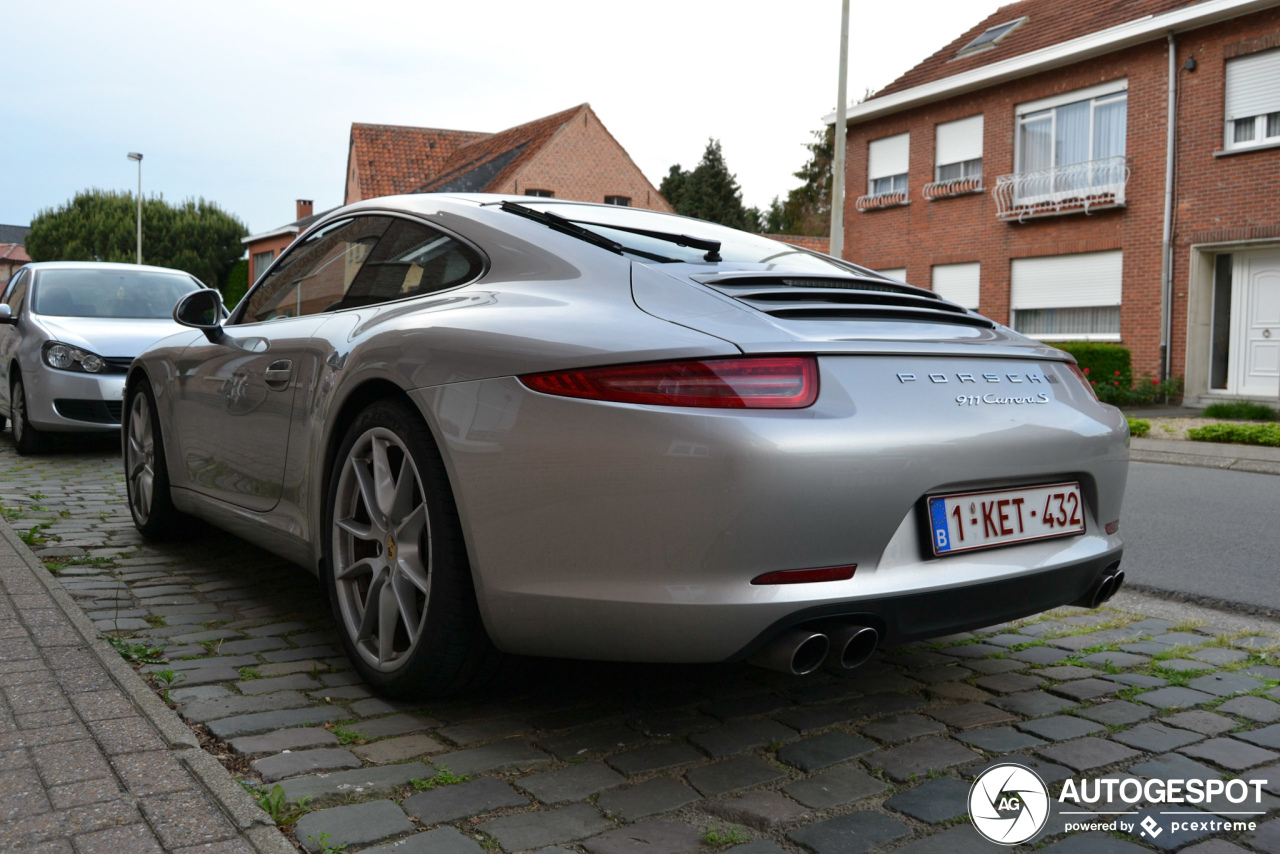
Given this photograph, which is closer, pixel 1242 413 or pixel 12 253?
pixel 1242 413

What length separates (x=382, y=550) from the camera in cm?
301

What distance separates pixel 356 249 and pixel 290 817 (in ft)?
6.64

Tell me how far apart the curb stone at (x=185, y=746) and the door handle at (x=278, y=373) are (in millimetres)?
948

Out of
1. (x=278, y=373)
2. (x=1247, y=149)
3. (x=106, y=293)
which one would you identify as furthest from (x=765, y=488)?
(x=1247, y=149)

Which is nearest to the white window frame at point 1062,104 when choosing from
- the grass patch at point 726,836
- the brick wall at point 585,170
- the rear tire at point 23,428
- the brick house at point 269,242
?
the rear tire at point 23,428

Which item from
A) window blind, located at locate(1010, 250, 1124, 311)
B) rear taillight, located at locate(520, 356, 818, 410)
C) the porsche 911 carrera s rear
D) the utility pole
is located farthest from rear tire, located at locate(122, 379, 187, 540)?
window blind, located at locate(1010, 250, 1124, 311)

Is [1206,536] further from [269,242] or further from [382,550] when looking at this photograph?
[269,242]

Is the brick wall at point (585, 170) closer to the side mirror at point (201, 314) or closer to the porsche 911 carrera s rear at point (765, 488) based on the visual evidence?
the side mirror at point (201, 314)

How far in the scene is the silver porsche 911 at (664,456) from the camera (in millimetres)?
2330

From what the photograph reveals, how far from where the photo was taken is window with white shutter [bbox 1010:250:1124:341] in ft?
62.9

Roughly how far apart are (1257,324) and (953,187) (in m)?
6.74

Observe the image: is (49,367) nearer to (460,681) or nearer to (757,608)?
(460,681)

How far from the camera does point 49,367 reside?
864 cm

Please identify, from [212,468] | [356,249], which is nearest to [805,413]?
[356,249]
